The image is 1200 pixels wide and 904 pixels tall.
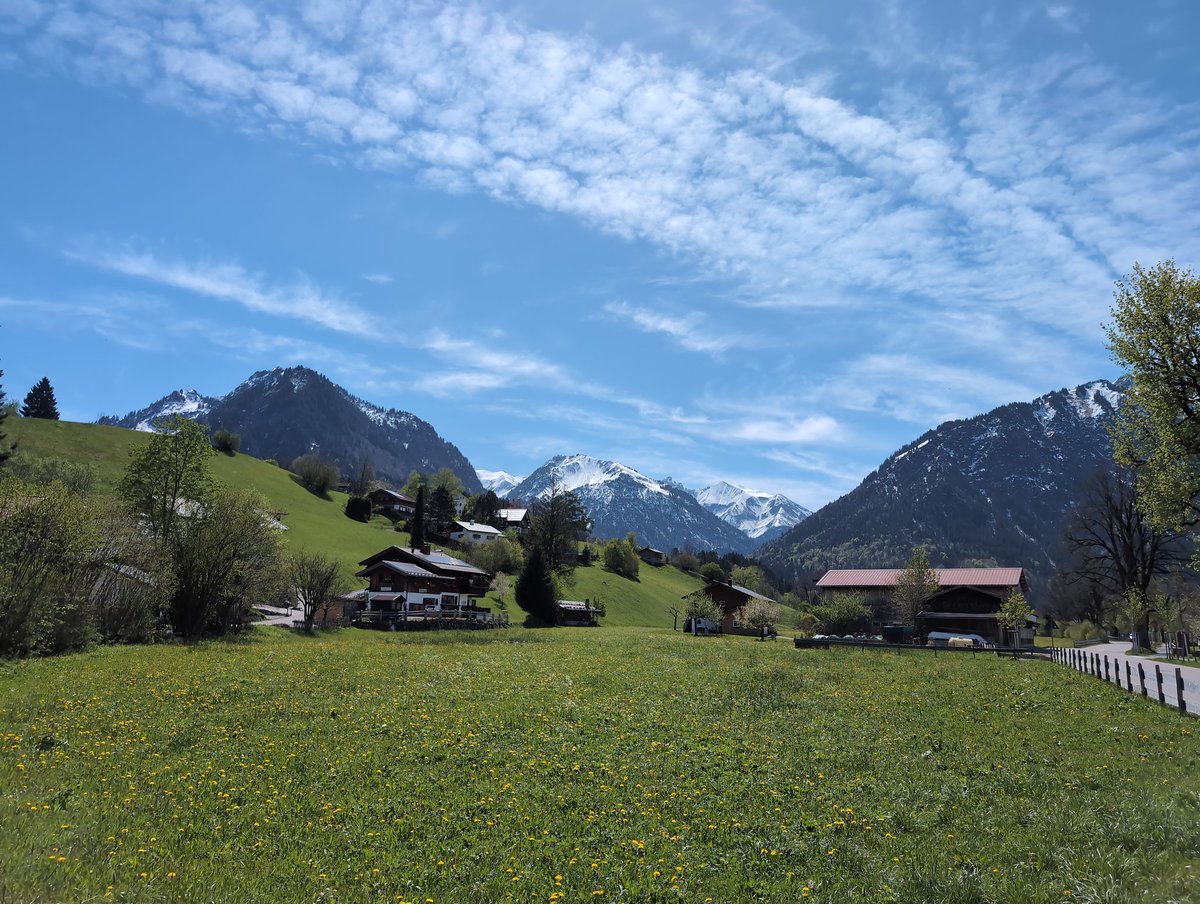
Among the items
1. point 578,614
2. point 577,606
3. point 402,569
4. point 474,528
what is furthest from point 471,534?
point 402,569

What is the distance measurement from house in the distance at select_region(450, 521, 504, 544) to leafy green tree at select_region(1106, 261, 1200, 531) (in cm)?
14055

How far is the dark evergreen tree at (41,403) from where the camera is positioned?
545 ft

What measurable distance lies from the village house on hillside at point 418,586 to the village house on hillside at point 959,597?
202 ft

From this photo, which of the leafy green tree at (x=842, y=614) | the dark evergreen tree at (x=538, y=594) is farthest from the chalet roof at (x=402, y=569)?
the leafy green tree at (x=842, y=614)

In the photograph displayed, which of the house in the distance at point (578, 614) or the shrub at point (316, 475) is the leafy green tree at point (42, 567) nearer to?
the house in the distance at point (578, 614)

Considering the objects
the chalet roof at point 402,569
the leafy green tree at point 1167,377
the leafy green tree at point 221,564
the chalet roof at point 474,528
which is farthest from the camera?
the chalet roof at point 474,528

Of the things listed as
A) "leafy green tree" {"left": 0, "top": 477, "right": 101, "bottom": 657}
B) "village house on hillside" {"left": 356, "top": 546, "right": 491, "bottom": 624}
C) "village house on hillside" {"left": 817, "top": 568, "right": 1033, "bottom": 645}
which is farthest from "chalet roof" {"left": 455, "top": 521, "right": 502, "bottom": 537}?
"leafy green tree" {"left": 0, "top": 477, "right": 101, "bottom": 657}

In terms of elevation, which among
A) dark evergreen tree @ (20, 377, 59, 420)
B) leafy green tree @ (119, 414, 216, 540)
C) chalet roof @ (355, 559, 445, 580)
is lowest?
chalet roof @ (355, 559, 445, 580)

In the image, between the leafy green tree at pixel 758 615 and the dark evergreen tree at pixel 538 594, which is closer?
the leafy green tree at pixel 758 615

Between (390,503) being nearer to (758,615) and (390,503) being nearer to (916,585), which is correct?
(758,615)

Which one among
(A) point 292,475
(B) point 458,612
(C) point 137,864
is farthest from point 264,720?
(A) point 292,475

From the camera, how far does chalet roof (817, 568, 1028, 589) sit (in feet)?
373

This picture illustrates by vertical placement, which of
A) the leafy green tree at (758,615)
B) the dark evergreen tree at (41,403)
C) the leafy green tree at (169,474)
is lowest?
the leafy green tree at (758,615)

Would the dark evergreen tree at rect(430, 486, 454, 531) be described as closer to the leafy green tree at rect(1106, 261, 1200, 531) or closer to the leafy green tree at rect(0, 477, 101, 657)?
the leafy green tree at rect(0, 477, 101, 657)
